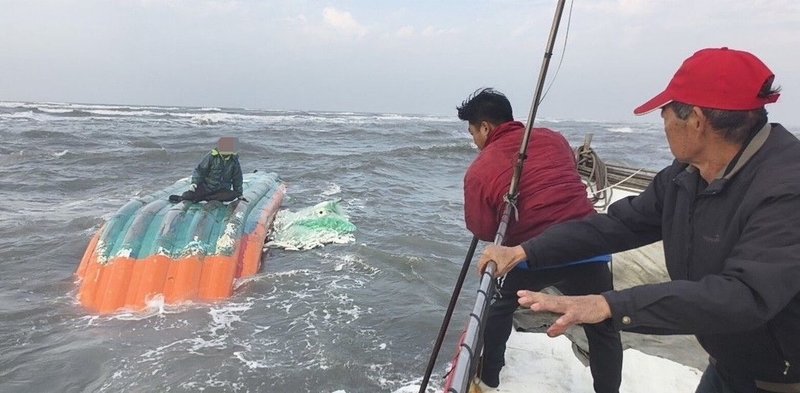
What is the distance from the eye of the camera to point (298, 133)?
104 ft

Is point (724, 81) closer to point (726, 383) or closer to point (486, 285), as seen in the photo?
point (486, 285)

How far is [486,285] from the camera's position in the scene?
1961 millimetres

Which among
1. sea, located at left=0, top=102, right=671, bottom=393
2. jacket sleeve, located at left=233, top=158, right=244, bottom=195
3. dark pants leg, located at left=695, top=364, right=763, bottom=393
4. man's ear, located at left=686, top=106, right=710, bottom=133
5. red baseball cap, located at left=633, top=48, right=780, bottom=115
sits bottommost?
sea, located at left=0, top=102, right=671, bottom=393

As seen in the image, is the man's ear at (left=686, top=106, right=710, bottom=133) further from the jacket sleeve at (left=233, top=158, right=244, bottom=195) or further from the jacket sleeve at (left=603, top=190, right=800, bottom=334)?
the jacket sleeve at (left=233, top=158, right=244, bottom=195)

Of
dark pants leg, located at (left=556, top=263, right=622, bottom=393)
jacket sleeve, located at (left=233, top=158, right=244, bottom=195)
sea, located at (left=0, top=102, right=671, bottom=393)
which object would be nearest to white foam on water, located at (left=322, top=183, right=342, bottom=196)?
sea, located at (left=0, top=102, right=671, bottom=393)

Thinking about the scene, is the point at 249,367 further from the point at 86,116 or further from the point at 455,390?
the point at 86,116

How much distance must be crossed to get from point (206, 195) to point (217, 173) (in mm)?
388

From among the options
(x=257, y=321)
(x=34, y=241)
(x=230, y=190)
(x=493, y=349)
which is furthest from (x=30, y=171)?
(x=493, y=349)

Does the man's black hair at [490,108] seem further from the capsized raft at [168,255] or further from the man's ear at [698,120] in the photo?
the capsized raft at [168,255]

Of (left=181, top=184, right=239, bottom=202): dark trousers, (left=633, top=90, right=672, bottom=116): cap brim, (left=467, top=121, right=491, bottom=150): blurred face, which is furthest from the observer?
(left=181, top=184, right=239, bottom=202): dark trousers

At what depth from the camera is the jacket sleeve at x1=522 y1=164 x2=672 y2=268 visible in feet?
6.59

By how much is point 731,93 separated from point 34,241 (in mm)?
Answer: 9850

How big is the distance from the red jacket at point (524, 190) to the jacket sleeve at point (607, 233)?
1.94 ft

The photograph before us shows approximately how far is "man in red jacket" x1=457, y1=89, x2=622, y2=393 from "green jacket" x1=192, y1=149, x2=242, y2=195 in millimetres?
5885
